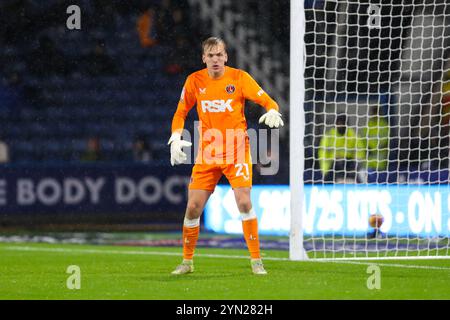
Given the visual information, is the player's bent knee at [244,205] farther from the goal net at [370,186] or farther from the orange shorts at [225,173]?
the goal net at [370,186]

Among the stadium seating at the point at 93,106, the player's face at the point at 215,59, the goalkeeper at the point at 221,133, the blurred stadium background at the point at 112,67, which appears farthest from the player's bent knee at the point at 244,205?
the stadium seating at the point at 93,106

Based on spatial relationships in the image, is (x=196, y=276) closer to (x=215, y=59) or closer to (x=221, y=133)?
(x=221, y=133)

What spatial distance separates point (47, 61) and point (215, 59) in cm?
1127

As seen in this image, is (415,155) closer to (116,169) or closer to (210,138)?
(116,169)

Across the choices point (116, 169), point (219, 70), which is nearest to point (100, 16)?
point (116, 169)

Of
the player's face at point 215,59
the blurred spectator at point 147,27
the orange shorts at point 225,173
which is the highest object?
the blurred spectator at point 147,27

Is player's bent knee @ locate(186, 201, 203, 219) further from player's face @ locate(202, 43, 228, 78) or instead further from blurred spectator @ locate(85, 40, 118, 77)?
blurred spectator @ locate(85, 40, 118, 77)

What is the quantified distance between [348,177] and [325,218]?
143 cm

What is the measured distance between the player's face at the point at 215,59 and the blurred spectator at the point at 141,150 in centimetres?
916

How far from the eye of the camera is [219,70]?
844cm

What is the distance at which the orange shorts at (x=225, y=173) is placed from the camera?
27.5 ft

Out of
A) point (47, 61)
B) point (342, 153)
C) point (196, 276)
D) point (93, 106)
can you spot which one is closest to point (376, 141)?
point (342, 153)

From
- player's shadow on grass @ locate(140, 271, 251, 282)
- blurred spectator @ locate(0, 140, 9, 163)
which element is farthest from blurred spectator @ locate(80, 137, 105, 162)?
player's shadow on grass @ locate(140, 271, 251, 282)

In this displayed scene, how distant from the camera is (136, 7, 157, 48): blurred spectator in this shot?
1912 cm
